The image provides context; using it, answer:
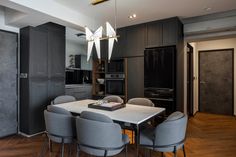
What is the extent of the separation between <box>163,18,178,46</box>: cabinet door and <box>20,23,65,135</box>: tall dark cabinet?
246cm

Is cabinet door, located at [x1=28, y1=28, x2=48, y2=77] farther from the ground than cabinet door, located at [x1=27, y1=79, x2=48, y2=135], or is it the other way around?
cabinet door, located at [x1=28, y1=28, x2=48, y2=77]

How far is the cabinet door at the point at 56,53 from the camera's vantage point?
3801 mm

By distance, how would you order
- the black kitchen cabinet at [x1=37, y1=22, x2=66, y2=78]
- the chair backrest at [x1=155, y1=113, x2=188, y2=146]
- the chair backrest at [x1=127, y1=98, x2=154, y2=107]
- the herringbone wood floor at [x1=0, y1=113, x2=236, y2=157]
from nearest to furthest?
the chair backrest at [x1=155, y1=113, x2=188, y2=146] < the herringbone wood floor at [x1=0, y1=113, x2=236, y2=157] < the chair backrest at [x1=127, y1=98, x2=154, y2=107] < the black kitchen cabinet at [x1=37, y1=22, x2=66, y2=78]

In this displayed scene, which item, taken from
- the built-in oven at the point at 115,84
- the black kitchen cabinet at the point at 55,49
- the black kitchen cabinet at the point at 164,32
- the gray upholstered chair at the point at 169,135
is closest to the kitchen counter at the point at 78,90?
the black kitchen cabinet at the point at 55,49

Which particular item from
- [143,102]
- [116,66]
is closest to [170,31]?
[116,66]

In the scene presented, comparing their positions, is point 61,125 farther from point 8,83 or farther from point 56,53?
point 56,53

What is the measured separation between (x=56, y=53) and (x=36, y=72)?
66cm

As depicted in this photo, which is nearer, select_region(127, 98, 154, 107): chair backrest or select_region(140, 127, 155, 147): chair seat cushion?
select_region(140, 127, 155, 147): chair seat cushion

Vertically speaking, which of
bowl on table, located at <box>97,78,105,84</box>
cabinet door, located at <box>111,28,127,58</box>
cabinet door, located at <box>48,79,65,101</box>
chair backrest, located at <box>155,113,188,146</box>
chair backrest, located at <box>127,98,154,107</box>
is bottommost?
chair backrest, located at <box>155,113,188,146</box>

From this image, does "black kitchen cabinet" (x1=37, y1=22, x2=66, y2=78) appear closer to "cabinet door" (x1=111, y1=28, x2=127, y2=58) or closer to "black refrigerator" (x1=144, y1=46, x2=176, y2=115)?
"cabinet door" (x1=111, y1=28, x2=127, y2=58)

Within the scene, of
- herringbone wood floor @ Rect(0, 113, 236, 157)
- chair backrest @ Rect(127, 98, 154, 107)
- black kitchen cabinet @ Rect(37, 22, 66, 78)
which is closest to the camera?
herringbone wood floor @ Rect(0, 113, 236, 157)

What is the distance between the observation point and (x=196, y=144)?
121 inches

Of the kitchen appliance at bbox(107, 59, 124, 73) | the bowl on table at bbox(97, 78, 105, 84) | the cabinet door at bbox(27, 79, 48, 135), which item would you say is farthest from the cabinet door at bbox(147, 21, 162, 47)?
the cabinet door at bbox(27, 79, 48, 135)

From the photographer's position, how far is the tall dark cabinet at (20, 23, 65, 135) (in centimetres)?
344
